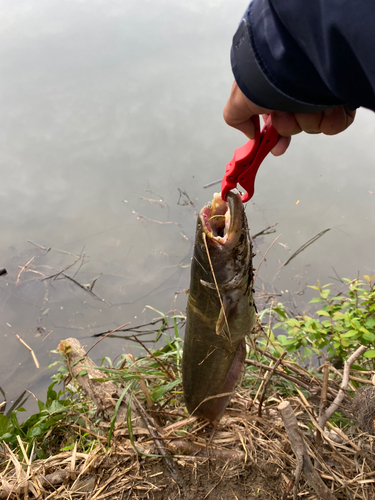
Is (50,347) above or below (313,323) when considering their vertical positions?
below

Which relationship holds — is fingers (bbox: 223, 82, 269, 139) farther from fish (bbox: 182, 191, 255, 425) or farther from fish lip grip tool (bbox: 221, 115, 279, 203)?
fish (bbox: 182, 191, 255, 425)

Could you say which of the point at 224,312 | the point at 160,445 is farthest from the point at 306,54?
the point at 160,445

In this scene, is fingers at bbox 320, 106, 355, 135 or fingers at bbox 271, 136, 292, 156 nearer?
fingers at bbox 320, 106, 355, 135

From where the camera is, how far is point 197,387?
2182 mm

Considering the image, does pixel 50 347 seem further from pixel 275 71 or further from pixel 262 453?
pixel 275 71

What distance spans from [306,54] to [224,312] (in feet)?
3.80

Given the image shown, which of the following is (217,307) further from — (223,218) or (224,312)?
(223,218)

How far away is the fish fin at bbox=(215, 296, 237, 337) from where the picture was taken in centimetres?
177

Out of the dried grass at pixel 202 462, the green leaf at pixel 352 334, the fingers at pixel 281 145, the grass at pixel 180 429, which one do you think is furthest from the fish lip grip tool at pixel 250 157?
the green leaf at pixel 352 334

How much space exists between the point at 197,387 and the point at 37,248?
9.69 ft

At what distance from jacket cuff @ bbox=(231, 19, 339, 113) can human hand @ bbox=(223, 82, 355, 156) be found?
67mm

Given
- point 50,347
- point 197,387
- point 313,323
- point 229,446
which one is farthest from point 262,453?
point 50,347

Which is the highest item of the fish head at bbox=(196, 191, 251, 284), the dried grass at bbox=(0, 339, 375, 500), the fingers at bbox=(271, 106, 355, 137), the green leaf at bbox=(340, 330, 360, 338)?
the fingers at bbox=(271, 106, 355, 137)

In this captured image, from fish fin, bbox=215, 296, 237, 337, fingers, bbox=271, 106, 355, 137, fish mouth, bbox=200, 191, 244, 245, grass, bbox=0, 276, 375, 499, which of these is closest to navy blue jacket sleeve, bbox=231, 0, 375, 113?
fingers, bbox=271, 106, 355, 137
